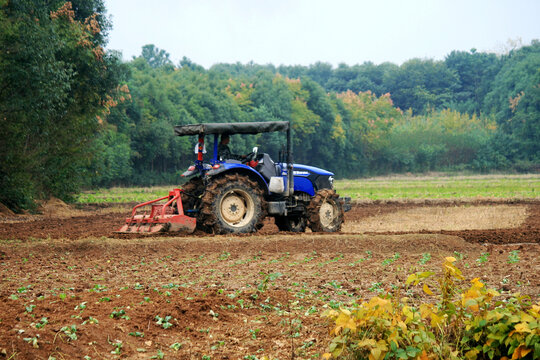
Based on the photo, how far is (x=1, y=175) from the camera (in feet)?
72.3

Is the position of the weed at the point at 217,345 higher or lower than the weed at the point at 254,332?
lower

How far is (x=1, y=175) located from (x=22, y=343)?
18036 millimetres

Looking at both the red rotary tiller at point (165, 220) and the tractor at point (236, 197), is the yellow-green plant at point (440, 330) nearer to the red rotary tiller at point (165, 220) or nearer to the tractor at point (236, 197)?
the red rotary tiller at point (165, 220)

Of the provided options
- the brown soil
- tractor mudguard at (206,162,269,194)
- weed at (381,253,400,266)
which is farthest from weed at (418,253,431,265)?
tractor mudguard at (206,162,269,194)

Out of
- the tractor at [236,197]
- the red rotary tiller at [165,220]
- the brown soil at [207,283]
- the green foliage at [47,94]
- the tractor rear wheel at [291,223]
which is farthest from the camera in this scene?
the green foliage at [47,94]

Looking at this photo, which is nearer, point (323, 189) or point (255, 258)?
point (255, 258)

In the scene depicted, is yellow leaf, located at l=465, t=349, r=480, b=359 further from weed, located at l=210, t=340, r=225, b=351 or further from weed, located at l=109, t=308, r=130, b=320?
weed, located at l=109, t=308, r=130, b=320

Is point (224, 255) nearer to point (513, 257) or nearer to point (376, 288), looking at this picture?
point (376, 288)

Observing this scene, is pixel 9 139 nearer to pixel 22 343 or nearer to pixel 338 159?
pixel 22 343

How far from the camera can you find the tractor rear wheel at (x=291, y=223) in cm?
1700

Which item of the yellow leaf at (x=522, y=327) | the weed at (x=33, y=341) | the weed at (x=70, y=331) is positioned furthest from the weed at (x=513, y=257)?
the weed at (x=33, y=341)

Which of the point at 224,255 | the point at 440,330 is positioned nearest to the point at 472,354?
the point at 440,330

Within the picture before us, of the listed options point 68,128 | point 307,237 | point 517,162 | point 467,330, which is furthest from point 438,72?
point 467,330

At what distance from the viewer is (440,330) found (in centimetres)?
537
